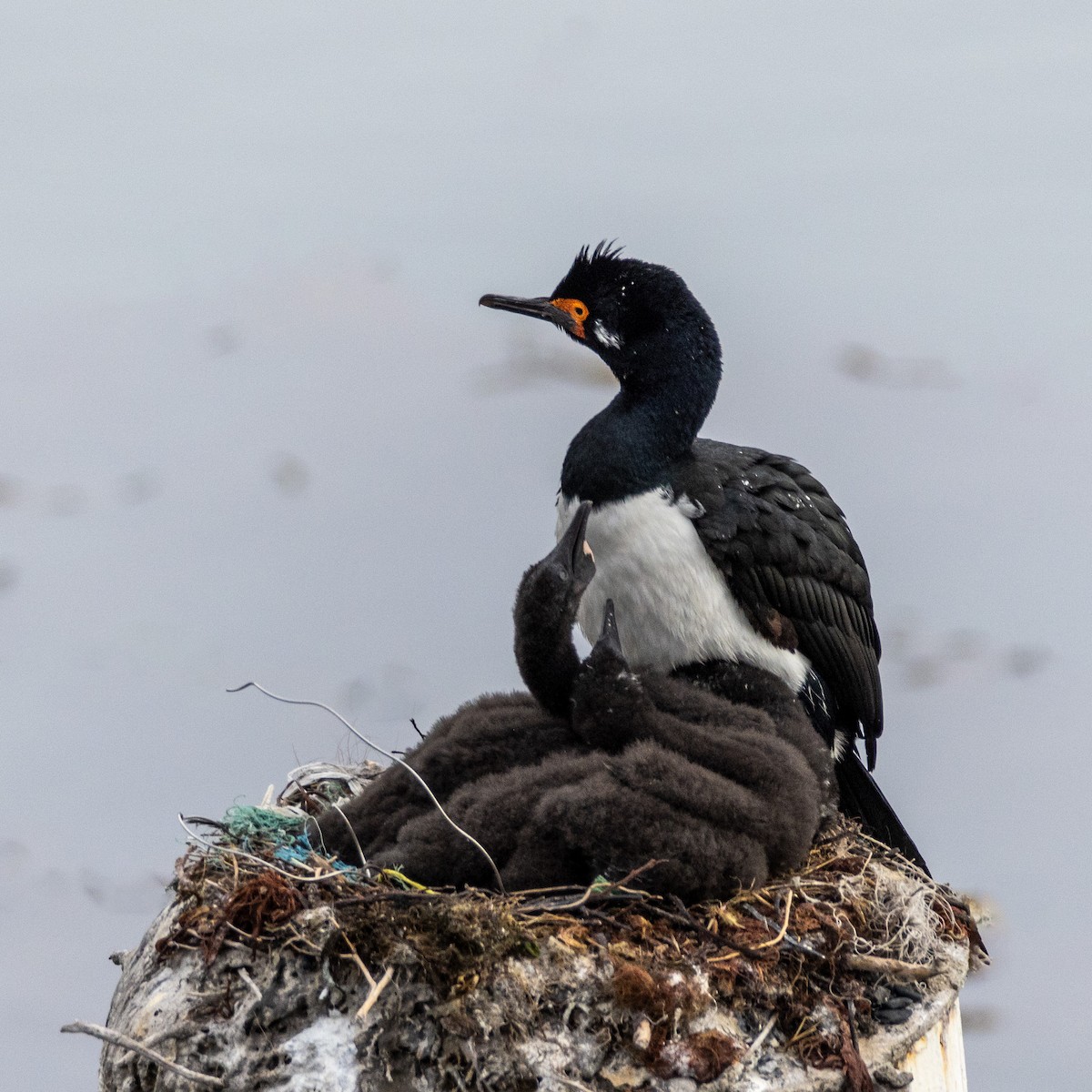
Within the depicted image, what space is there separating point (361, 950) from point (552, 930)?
430mm

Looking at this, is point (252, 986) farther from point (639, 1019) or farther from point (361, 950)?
point (639, 1019)

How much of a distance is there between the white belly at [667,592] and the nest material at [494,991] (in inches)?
44.4

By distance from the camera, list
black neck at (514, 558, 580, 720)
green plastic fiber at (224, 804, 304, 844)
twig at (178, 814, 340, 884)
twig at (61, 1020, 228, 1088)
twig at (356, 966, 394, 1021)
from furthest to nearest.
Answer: green plastic fiber at (224, 804, 304, 844) < black neck at (514, 558, 580, 720) < twig at (178, 814, 340, 884) < twig at (356, 966, 394, 1021) < twig at (61, 1020, 228, 1088)

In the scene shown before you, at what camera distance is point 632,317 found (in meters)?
4.88

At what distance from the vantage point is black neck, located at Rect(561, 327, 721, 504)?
4.71 metres

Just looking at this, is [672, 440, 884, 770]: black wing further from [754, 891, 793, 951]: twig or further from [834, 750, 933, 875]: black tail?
[754, 891, 793, 951]: twig

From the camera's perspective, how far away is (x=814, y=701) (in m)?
4.82

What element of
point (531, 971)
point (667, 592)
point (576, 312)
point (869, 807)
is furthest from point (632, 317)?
point (531, 971)

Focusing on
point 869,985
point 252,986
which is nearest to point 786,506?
point 869,985

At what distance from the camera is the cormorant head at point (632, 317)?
4.82 meters

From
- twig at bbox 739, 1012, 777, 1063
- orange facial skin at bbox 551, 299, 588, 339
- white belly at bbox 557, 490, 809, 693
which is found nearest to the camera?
twig at bbox 739, 1012, 777, 1063

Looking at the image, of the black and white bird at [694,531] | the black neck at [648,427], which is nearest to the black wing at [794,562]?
the black and white bird at [694,531]

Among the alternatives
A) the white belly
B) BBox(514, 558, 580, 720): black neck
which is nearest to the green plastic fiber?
BBox(514, 558, 580, 720): black neck

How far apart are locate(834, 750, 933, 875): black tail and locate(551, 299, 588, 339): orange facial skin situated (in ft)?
5.52
